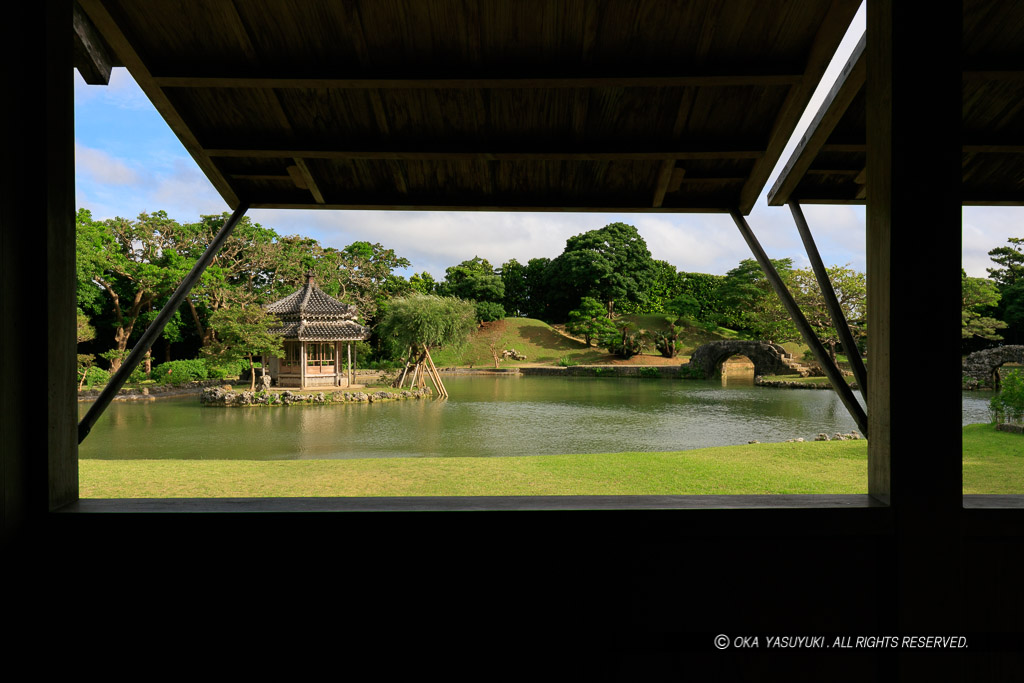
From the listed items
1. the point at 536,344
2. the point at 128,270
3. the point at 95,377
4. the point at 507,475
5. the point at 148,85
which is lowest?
the point at 507,475

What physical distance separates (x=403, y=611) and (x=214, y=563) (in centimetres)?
41

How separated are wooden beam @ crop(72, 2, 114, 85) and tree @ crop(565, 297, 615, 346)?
23.0 m

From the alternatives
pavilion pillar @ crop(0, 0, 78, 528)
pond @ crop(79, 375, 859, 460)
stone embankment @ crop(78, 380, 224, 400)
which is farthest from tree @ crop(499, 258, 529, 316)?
pavilion pillar @ crop(0, 0, 78, 528)

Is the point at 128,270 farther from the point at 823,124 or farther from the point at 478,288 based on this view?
the point at 823,124

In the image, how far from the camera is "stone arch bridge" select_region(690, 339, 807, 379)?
Answer: 1856 cm

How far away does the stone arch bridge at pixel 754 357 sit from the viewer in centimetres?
1856

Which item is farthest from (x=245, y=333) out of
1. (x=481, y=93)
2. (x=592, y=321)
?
(x=481, y=93)

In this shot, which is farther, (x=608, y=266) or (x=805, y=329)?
(x=608, y=266)

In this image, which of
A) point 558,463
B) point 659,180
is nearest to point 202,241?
point 558,463

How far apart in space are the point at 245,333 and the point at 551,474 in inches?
471

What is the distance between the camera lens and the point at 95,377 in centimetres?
1512

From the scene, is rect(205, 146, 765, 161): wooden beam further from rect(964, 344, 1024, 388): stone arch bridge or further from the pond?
rect(964, 344, 1024, 388): stone arch bridge

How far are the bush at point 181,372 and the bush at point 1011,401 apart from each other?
18.4 meters

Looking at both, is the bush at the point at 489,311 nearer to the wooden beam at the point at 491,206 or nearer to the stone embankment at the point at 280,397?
the stone embankment at the point at 280,397
